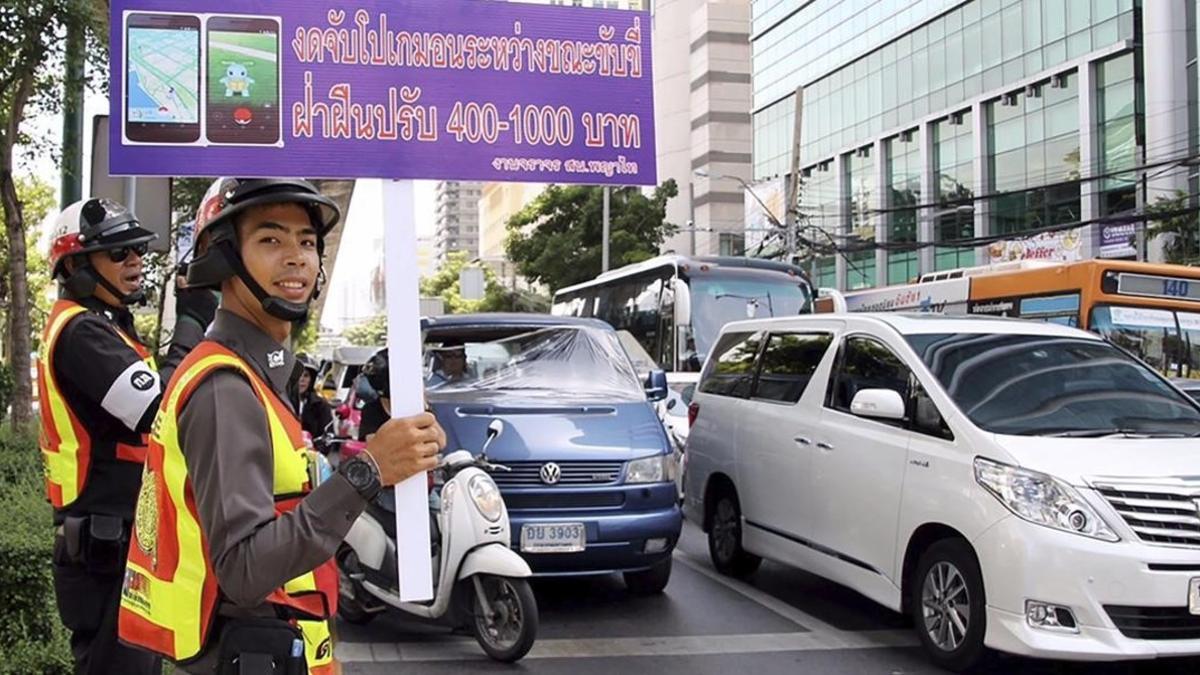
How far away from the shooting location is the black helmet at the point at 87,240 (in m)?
3.43

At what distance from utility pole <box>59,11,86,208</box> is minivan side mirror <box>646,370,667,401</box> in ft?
14.7

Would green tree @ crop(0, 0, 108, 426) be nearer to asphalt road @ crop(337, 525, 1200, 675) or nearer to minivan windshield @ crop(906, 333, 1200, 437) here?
asphalt road @ crop(337, 525, 1200, 675)

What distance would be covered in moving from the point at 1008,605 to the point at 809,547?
1676 millimetres

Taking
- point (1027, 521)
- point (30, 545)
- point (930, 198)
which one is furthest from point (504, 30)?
point (930, 198)

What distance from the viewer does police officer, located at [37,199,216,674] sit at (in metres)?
3.16

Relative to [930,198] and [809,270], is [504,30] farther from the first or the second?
[809,270]

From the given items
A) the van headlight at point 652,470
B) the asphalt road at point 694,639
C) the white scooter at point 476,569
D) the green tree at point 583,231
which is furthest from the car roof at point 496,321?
the green tree at point 583,231

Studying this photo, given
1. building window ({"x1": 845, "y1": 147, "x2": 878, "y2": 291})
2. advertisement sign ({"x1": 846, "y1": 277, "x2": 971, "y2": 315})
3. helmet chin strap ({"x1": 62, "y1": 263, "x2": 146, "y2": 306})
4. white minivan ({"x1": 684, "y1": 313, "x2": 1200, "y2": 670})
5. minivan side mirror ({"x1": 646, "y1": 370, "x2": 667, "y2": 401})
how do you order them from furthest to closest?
building window ({"x1": 845, "y1": 147, "x2": 878, "y2": 291}) → advertisement sign ({"x1": 846, "y1": 277, "x2": 971, "y2": 315}) → minivan side mirror ({"x1": 646, "y1": 370, "x2": 667, "y2": 401}) → white minivan ({"x1": 684, "y1": 313, "x2": 1200, "y2": 670}) → helmet chin strap ({"x1": 62, "y1": 263, "x2": 146, "y2": 306})

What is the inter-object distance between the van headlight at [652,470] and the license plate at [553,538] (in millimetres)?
466

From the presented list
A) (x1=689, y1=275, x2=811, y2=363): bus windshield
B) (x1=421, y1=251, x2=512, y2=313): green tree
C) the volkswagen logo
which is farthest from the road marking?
(x1=421, y1=251, x2=512, y2=313): green tree

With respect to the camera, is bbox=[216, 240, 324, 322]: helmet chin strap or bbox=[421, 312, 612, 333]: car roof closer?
bbox=[216, 240, 324, 322]: helmet chin strap

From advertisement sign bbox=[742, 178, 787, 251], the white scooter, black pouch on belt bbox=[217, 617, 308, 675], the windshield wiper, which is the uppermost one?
advertisement sign bbox=[742, 178, 787, 251]

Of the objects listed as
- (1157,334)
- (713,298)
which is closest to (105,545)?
(1157,334)

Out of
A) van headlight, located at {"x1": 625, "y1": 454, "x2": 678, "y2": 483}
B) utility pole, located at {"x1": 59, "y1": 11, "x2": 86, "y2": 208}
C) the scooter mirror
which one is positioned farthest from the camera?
utility pole, located at {"x1": 59, "y1": 11, "x2": 86, "y2": 208}
